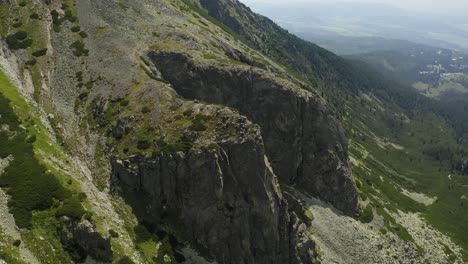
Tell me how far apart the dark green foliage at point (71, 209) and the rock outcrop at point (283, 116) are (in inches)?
1870

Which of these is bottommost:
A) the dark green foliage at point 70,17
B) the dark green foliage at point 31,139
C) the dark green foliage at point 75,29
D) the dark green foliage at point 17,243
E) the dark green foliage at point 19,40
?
the dark green foliage at point 17,243

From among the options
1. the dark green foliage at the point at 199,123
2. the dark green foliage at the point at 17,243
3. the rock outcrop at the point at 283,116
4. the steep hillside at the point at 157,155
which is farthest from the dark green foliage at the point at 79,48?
the dark green foliage at the point at 17,243

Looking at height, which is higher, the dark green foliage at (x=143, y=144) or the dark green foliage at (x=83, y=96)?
the dark green foliage at (x=83, y=96)

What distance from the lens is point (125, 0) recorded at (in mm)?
119125

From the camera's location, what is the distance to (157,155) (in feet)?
227

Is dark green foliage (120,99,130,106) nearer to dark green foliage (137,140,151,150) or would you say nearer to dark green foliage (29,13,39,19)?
dark green foliage (137,140,151,150)

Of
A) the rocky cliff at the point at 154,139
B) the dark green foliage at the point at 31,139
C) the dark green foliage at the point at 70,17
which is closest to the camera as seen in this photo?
the rocky cliff at the point at 154,139

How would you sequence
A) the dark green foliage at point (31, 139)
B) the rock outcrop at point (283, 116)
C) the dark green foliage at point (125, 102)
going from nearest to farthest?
the dark green foliage at point (31, 139), the dark green foliage at point (125, 102), the rock outcrop at point (283, 116)

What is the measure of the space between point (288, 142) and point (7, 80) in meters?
68.4

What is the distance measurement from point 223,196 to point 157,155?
14295mm

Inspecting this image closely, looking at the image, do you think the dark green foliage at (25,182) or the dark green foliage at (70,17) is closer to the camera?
the dark green foliage at (25,182)

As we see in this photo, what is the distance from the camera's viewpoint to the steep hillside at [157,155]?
56.4 metres

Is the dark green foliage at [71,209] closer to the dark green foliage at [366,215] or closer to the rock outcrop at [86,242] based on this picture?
the rock outcrop at [86,242]

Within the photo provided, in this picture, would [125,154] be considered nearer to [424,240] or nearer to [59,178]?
[59,178]
